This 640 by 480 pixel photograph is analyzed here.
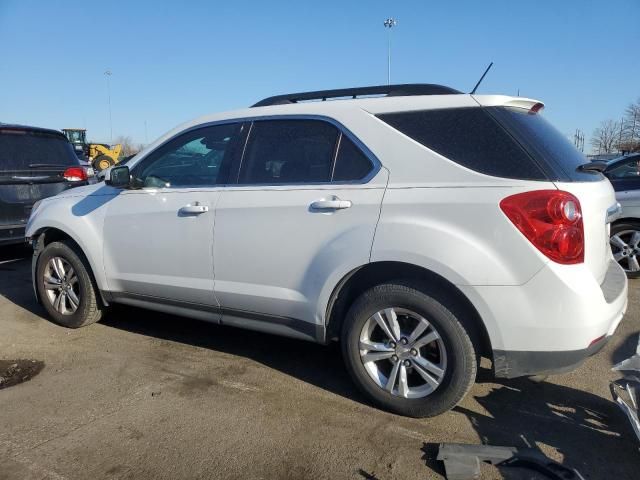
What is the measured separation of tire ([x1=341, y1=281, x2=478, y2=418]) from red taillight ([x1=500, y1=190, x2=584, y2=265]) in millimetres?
590

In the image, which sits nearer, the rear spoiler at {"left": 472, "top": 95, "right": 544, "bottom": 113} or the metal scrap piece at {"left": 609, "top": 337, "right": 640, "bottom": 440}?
the metal scrap piece at {"left": 609, "top": 337, "right": 640, "bottom": 440}

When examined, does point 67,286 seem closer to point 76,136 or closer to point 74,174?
point 74,174

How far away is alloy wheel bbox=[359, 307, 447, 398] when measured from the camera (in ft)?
9.68

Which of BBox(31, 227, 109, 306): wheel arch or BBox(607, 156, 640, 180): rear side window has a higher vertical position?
BBox(607, 156, 640, 180): rear side window

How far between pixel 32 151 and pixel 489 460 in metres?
6.80

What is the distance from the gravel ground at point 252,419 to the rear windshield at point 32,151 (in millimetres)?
→ 3287

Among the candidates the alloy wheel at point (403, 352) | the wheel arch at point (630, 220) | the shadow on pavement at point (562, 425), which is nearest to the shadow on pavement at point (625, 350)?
the shadow on pavement at point (562, 425)

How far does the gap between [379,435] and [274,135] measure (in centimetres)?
205

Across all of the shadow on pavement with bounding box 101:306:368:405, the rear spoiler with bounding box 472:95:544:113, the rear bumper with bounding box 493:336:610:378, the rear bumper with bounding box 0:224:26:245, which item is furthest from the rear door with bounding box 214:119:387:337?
the rear bumper with bounding box 0:224:26:245

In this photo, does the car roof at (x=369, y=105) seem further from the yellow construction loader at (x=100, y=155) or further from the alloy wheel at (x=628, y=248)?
the yellow construction loader at (x=100, y=155)

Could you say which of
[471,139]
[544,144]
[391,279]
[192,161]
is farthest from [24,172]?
[544,144]

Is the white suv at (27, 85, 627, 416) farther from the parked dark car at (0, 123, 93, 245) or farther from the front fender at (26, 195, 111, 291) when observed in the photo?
the parked dark car at (0, 123, 93, 245)

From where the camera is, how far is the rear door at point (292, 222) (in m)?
3.10

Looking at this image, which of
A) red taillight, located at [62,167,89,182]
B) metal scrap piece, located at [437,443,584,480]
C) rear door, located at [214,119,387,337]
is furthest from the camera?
red taillight, located at [62,167,89,182]
